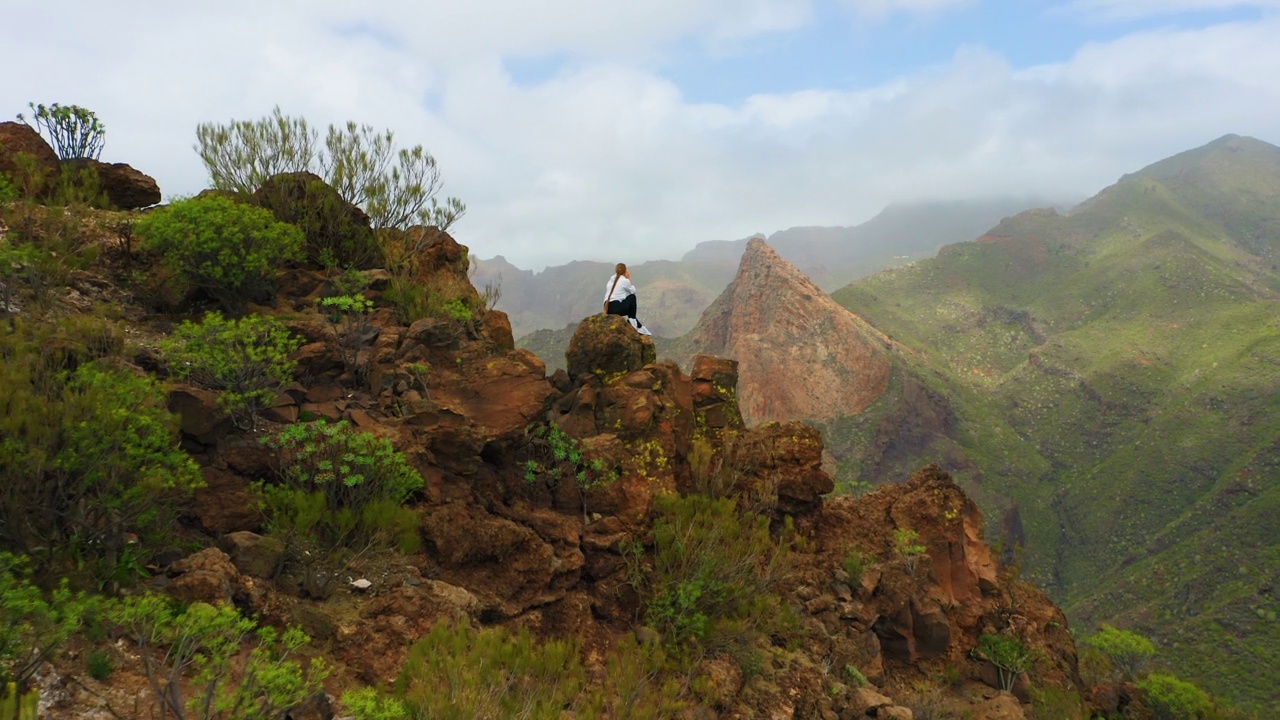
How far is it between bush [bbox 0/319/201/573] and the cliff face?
77896 millimetres

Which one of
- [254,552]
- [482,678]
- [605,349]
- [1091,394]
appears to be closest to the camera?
[482,678]

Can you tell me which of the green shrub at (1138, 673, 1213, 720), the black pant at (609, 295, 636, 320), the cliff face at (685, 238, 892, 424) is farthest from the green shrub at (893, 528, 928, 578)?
the cliff face at (685, 238, 892, 424)

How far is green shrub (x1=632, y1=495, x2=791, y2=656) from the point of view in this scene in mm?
7887

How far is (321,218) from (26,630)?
32.2 ft

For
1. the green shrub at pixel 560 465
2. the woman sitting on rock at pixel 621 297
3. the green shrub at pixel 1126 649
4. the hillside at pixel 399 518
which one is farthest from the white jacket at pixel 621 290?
the green shrub at pixel 1126 649

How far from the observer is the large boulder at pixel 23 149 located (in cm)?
1048

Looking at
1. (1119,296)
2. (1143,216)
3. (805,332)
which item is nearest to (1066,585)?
(805,332)

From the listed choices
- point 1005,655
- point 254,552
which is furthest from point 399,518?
point 1005,655

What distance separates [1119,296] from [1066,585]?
4864 cm

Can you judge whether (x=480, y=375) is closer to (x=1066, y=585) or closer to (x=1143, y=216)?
(x=1066, y=585)

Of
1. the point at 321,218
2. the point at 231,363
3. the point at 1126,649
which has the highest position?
the point at 321,218

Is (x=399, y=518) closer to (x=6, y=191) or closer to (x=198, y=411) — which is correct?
(x=198, y=411)

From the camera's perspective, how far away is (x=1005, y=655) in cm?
1202

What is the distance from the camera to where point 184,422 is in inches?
273
